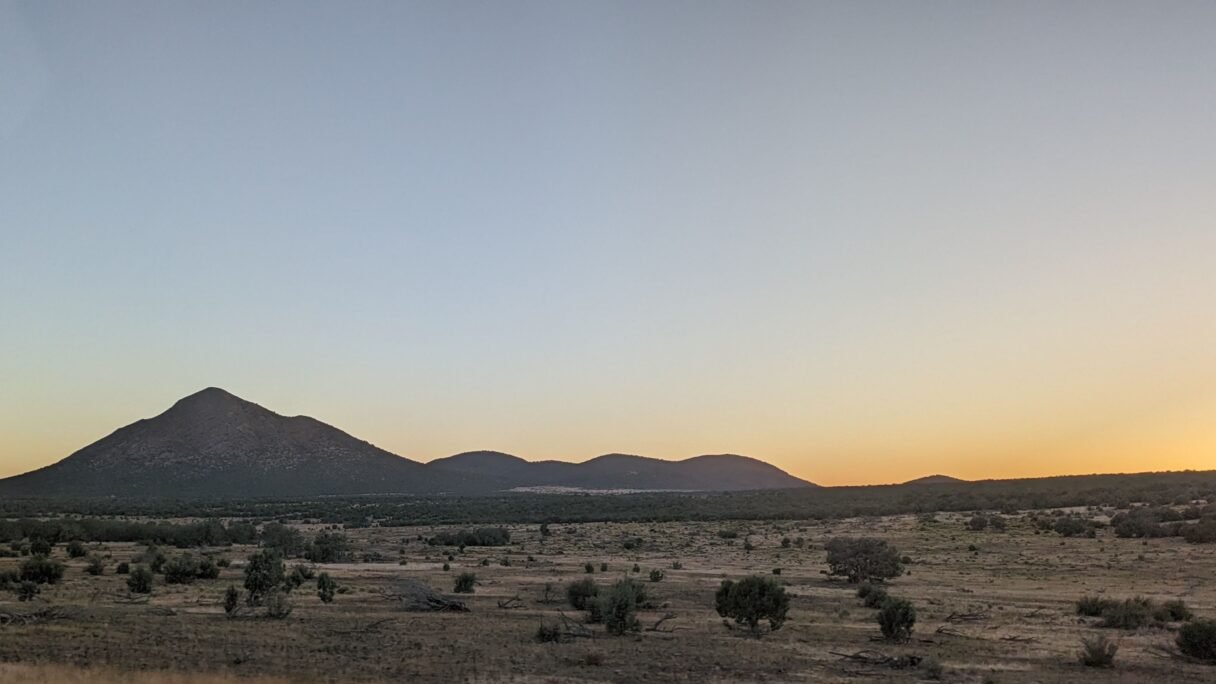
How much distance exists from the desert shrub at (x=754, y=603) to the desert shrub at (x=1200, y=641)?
9.24 meters

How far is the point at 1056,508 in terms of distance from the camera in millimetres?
79875

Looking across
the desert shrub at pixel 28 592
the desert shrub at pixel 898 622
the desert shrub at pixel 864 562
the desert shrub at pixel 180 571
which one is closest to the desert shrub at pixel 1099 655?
the desert shrub at pixel 898 622

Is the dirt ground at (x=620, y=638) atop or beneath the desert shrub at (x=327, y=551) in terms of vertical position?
beneath

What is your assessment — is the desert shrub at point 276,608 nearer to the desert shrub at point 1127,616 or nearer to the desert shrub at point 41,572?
the desert shrub at point 41,572

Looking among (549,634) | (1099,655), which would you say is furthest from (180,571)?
(1099,655)

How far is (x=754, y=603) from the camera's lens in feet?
81.3

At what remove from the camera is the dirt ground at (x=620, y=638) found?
19078mm

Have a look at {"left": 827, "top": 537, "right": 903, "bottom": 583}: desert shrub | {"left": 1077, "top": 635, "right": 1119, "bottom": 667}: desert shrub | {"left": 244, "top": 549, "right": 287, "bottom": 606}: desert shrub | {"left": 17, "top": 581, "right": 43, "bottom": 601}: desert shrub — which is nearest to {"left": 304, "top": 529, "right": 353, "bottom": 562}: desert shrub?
{"left": 244, "top": 549, "right": 287, "bottom": 606}: desert shrub

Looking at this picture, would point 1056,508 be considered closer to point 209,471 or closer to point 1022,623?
point 1022,623

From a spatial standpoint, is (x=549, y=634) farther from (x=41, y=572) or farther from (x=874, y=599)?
(x=41, y=572)

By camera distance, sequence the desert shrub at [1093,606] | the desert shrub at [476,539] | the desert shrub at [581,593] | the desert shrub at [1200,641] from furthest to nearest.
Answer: the desert shrub at [476,539], the desert shrub at [581,593], the desert shrub at [1093,606], the desert shrub at [1200,641]

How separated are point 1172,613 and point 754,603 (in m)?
12.5

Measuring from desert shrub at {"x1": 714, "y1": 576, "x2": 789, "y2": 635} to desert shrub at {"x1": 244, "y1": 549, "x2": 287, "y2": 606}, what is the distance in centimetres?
1405

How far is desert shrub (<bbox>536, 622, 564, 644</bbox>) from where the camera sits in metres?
22.7
